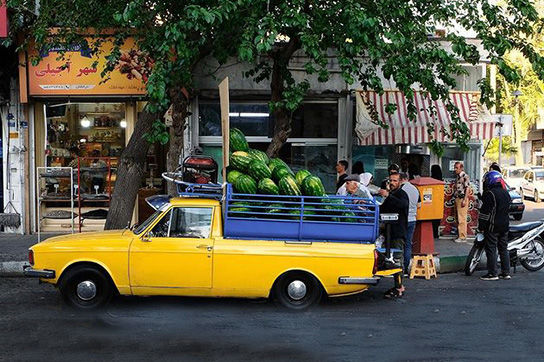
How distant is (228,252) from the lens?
24.7 feet

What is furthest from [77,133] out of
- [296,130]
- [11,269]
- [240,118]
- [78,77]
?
[296,130]

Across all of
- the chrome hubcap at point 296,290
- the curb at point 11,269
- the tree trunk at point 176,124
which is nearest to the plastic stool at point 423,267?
the chrome hubcap at point 296,290

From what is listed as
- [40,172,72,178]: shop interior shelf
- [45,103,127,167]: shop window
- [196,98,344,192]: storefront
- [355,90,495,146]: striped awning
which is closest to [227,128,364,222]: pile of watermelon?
[355,90,495,146]: striped awning

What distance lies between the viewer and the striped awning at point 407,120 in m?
13.5

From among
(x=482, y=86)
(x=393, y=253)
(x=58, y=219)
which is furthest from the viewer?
(x=58, y=219)

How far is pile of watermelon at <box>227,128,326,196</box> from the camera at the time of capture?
790cm

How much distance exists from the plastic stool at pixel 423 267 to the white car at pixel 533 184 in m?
20.4

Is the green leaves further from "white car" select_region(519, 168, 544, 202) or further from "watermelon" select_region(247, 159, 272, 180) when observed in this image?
"white car" select_region(519, 168, 544, 202)

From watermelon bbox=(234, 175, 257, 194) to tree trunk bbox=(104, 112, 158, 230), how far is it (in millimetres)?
3376

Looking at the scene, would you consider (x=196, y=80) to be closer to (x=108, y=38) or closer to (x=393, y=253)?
(x=108, y=38)

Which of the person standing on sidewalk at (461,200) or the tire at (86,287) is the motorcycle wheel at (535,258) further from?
the tire at (86,287)

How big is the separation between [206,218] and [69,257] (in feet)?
5.76

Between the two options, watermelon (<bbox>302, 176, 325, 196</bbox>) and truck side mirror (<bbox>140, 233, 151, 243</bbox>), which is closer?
truck side mirror (<bbox>140, 233, 151, 243</bbox>)

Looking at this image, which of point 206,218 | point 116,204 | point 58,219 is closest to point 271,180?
point 206,218
